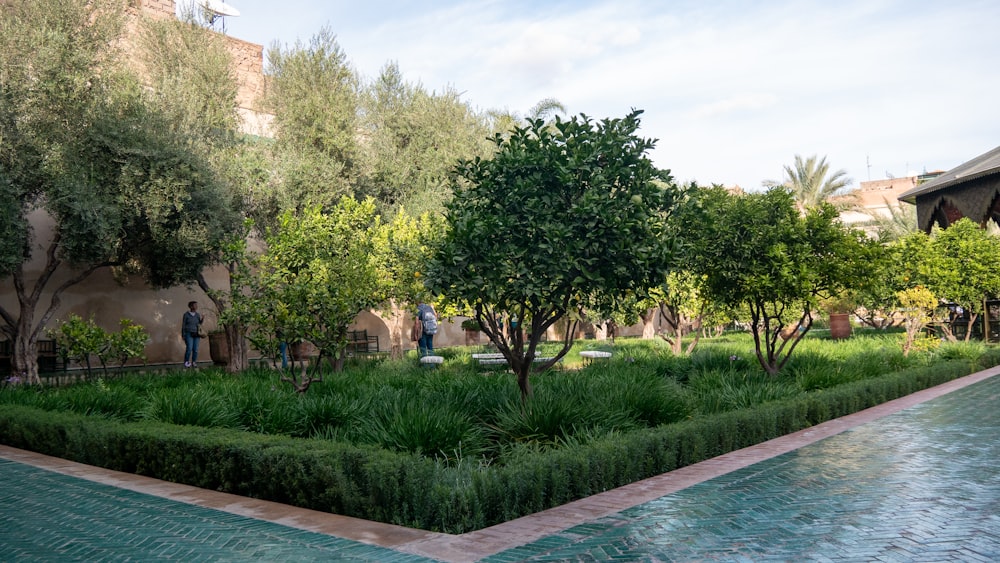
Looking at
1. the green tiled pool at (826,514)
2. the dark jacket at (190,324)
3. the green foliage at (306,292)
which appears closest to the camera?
the green tiled pool at (826,514)

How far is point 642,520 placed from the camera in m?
5.94

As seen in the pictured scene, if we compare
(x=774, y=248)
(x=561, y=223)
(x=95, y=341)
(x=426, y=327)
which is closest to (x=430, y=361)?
(x=426, y=327)

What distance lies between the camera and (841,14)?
1241cm

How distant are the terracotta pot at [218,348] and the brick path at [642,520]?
49.7ft

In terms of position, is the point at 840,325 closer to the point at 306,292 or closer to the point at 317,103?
the point at 317,103

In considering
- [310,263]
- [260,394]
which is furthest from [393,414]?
[310,263]

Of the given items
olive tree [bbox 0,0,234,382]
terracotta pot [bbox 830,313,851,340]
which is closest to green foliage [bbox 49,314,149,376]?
olive tree [bbox 0,0,234,382]

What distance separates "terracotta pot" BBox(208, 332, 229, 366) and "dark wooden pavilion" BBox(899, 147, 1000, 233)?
80.1ft

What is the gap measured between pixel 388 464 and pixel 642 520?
204 cm

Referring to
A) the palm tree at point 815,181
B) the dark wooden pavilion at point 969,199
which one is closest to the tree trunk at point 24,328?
the dark wooden pavilion at point 969,199

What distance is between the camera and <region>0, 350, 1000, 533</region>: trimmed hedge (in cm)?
608

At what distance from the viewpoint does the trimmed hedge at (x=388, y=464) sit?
6078 millimetres

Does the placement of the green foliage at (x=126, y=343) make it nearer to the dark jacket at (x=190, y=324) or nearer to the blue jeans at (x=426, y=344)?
the dark jacket at (x=190, y=324)

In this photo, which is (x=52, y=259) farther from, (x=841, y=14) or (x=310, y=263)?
(x=841, y=14)
